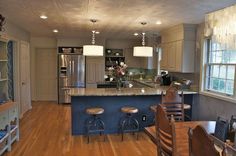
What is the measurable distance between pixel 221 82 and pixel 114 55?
4916 millimetres

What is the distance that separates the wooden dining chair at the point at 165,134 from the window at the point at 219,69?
2430mm

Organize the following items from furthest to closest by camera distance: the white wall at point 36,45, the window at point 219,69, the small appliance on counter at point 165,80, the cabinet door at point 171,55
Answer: the white wall at point 36,45
the small appliance on counter at point 165,80
the cabinet door at point 171,55
the window at point 219,69

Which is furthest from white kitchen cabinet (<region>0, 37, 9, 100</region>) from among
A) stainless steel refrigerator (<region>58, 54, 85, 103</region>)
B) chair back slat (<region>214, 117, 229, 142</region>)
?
chair back slat (<region>214, 117, 229, 142</region>)

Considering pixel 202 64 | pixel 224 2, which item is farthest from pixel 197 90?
pixel 224 2

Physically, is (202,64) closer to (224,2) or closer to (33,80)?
(224,2)

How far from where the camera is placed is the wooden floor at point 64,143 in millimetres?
3766

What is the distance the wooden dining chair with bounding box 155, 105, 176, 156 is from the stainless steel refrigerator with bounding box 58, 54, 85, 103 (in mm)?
6203

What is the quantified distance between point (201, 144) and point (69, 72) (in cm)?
705

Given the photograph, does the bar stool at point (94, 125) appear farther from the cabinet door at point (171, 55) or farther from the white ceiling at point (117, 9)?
the cabinet door at point (171, 55)

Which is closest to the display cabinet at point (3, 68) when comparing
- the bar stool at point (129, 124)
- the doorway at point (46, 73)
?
the bar stool at point (129, 124)

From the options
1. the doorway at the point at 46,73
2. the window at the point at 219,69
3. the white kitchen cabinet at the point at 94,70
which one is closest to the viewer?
the window at the point at 219,69

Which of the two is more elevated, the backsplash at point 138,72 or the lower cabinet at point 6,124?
the backsplash at point 138,72

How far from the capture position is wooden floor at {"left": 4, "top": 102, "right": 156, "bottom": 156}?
377cm

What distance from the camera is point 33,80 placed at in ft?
→ 27.4
